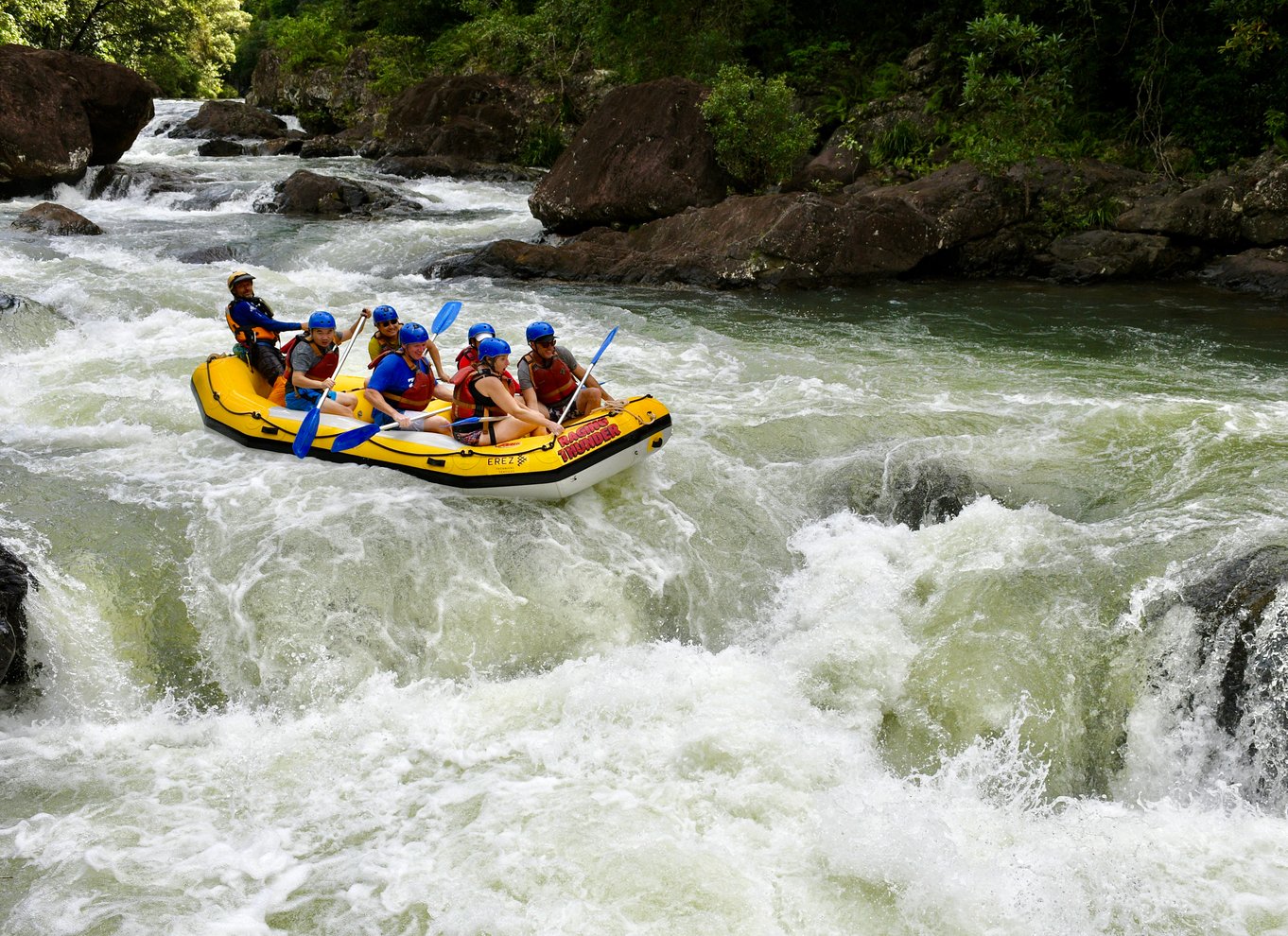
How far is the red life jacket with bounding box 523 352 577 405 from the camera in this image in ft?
22.3

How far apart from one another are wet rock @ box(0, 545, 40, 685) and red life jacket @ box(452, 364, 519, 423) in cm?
255

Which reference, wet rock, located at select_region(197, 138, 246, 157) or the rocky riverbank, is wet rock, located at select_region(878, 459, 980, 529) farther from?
wet rock, located at select_region(197, 138, 246, 157)

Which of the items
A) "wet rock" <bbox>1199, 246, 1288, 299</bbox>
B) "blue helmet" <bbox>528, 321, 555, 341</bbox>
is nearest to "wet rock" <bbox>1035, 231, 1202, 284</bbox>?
"wet rock" <bbox>1199, 246, 1288, 299</bbox>

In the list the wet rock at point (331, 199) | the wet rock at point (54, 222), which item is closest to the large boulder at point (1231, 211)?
the wet rock at point (331, 199)

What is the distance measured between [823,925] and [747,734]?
3.68 ft

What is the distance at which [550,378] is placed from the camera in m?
6.86

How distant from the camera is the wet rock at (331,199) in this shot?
17.0 metres

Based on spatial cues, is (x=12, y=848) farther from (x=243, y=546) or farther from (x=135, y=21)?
(x=135, y=21)

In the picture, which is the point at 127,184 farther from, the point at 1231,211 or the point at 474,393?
the point at 1231,211

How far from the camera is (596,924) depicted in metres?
3.90

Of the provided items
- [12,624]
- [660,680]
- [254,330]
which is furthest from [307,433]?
[660,680]

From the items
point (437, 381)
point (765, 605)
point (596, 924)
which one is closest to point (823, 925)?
point (596, 924)

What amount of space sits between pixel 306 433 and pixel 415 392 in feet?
2.46

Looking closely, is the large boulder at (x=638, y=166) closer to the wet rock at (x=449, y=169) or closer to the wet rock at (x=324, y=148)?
the wet rock at (x=449, y=169)
